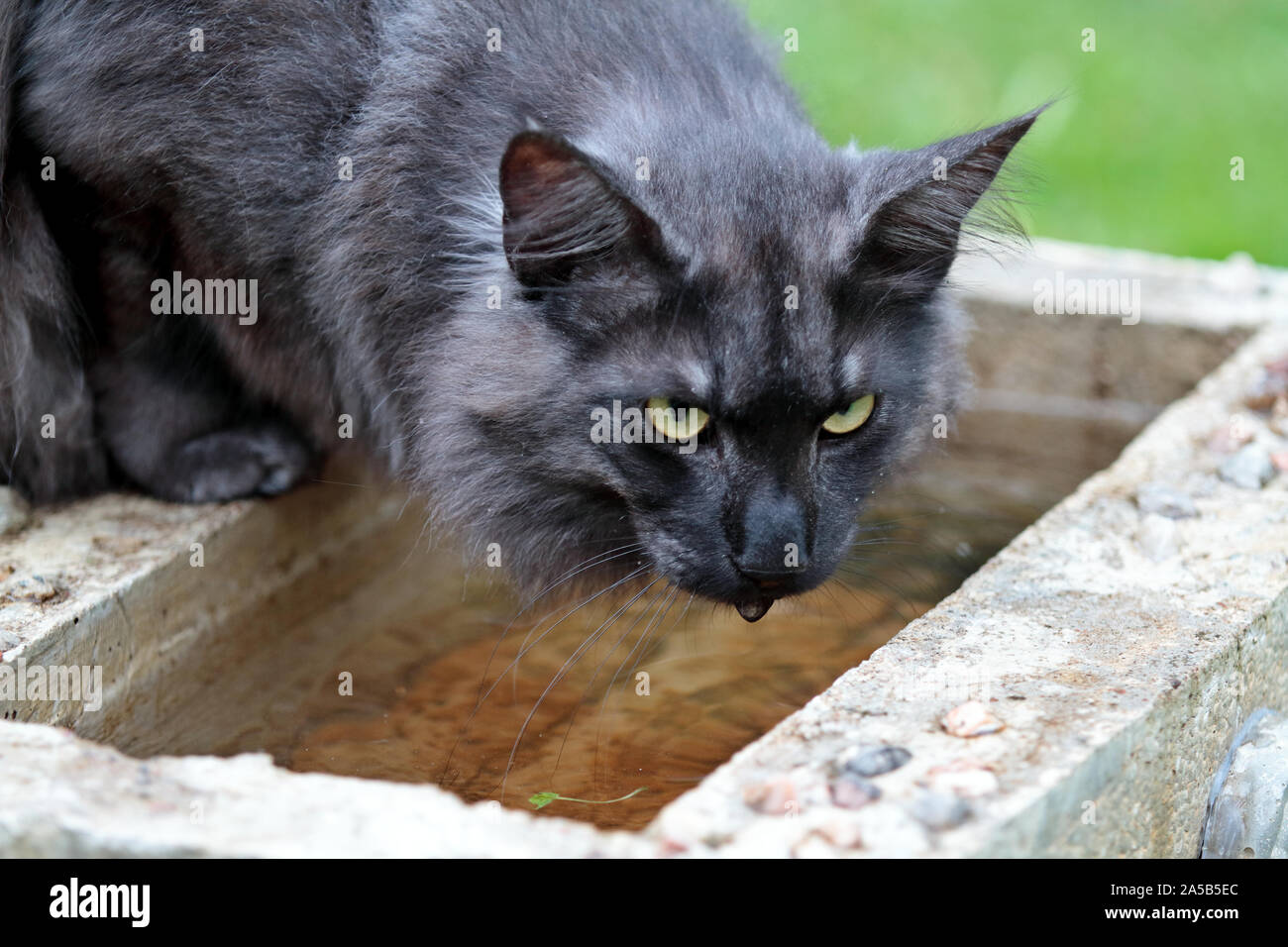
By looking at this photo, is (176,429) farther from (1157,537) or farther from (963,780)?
(1157,537)

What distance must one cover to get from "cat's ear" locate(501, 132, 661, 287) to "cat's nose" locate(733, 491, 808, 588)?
486mm

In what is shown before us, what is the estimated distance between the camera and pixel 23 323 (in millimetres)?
3193

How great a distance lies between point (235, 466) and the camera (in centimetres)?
339

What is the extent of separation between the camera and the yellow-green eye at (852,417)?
2650 millimetres

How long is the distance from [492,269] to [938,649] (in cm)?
109

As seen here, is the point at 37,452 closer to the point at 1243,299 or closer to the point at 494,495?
the point at 494,495

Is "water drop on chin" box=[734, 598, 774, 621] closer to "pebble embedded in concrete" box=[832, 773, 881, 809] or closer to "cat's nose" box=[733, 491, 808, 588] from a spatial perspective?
"cat's nose" box=[733, 491, 808, 588]

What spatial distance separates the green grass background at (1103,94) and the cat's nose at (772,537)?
3290 mm

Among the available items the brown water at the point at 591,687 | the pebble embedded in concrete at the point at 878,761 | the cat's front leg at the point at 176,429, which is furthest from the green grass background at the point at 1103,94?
the pebble embedded in concrete at the point at 878,761

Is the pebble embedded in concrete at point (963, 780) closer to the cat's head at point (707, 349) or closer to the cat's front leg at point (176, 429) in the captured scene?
the cat's head at point (707, 349)

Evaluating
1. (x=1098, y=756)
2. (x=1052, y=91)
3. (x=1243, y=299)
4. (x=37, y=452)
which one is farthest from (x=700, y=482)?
(x=1052, y=91)

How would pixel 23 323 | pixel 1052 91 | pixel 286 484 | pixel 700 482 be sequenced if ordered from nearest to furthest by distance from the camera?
pixel 700 482, pixel 23 323, pixel 286 484, pixel 1052 91

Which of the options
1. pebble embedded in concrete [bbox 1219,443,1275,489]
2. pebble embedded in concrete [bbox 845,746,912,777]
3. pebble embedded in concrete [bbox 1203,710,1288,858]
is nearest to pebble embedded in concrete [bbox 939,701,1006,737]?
pebble embedded in concrete [bbox 845,746,912,777]
